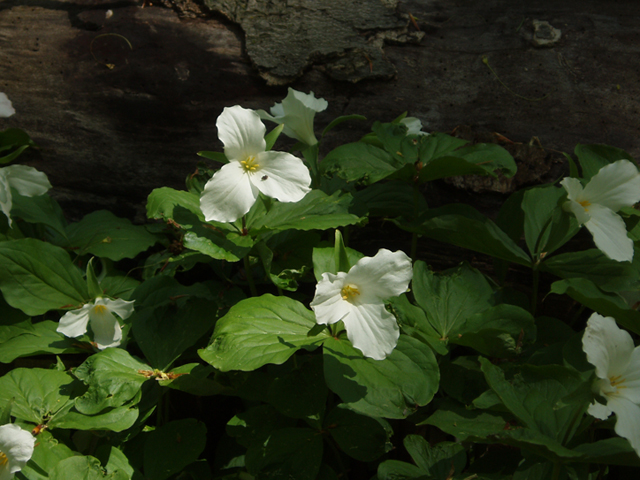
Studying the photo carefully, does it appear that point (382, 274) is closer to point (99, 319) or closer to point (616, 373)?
point (616, 373)

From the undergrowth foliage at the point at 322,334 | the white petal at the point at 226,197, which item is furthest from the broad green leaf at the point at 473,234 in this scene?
the white petal at the point at 226,197

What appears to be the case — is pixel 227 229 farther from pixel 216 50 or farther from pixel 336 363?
pixel 216 50

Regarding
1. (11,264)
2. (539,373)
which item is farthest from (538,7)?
(11,264)

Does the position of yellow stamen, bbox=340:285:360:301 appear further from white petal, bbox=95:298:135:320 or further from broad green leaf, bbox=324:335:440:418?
white petal, bbox=95:298:135:320

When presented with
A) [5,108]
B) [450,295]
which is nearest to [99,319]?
[5,108]

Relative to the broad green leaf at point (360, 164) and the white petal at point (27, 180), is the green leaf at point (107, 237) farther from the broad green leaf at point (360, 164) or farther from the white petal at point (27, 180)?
the broad green leaf at point (360, 164)
